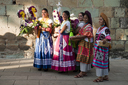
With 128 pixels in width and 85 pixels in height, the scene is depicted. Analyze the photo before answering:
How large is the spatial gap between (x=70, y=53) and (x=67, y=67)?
393 millimetres

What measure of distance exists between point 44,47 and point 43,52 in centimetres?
15

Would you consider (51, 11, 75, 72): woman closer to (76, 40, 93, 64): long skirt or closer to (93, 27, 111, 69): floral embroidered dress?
(76, 40, 93, 64): long skirt

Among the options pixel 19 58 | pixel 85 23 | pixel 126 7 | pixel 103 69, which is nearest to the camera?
pixel 103 69

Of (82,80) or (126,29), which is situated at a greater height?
(126,29)

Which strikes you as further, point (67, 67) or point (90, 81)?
point (67, 67)

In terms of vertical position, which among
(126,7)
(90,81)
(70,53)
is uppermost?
(126,7)

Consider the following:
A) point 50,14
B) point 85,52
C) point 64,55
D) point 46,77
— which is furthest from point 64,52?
point 50,14

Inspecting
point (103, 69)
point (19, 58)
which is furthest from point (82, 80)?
point (19, 58)

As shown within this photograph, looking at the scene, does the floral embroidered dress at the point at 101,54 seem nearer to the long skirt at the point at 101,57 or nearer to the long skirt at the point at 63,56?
the long skirt at the point at 101,57

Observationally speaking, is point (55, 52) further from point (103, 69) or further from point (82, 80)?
point (103, 69)

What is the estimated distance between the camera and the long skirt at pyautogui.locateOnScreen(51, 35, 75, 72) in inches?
193

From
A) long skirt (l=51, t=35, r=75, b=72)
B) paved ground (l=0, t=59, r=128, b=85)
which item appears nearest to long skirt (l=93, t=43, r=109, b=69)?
paved ground (l=0, t=59, r=128, b=85)

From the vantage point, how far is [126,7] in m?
7.67

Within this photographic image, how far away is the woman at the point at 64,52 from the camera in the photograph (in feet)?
16.0
